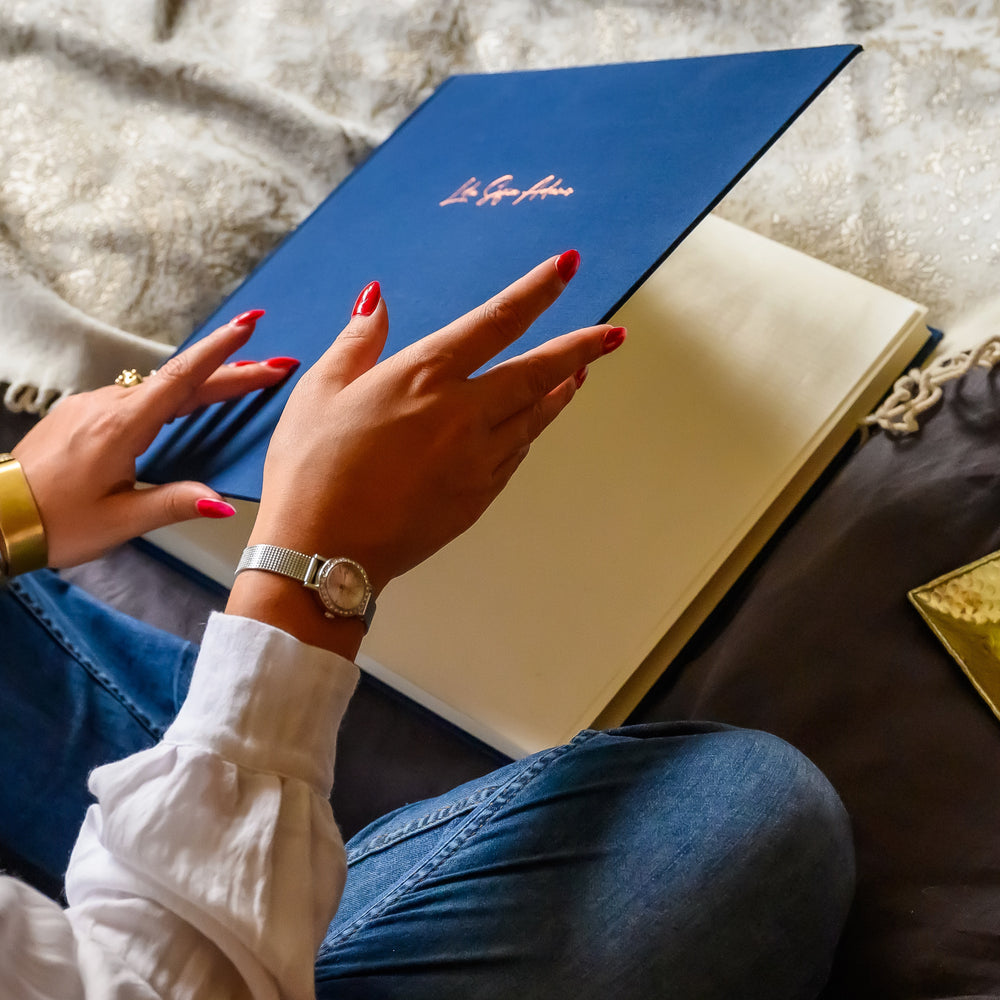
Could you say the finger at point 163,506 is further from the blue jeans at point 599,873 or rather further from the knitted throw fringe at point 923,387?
the knitted throw fringe at point 923,387

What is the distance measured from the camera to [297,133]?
919 mm

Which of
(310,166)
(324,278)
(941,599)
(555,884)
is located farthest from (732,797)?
(310,166)

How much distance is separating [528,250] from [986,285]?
45cm

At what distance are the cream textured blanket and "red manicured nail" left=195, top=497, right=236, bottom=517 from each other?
0.87ft

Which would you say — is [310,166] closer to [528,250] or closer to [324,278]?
[324,278]

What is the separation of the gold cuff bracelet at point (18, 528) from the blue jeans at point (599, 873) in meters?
0.12

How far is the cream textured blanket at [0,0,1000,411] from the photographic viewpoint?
31.9 inches

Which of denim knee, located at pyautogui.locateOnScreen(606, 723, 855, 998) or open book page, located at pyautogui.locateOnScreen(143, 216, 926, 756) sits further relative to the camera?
open book page, located at pyautogui.locateOnScreen(143, 216, 926, 756)

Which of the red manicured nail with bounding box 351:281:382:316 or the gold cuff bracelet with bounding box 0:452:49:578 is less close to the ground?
the red manicured nail with bounding box 351:281:382:316

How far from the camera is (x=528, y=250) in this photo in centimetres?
62

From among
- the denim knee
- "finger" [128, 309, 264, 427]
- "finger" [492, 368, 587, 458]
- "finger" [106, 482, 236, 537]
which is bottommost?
the denim knee

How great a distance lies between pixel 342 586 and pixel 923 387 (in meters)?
0.51

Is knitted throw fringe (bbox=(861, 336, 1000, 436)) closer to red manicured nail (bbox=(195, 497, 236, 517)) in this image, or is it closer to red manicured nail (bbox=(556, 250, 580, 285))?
red manicured nail (bbox=(556, 250, 580, 285))
